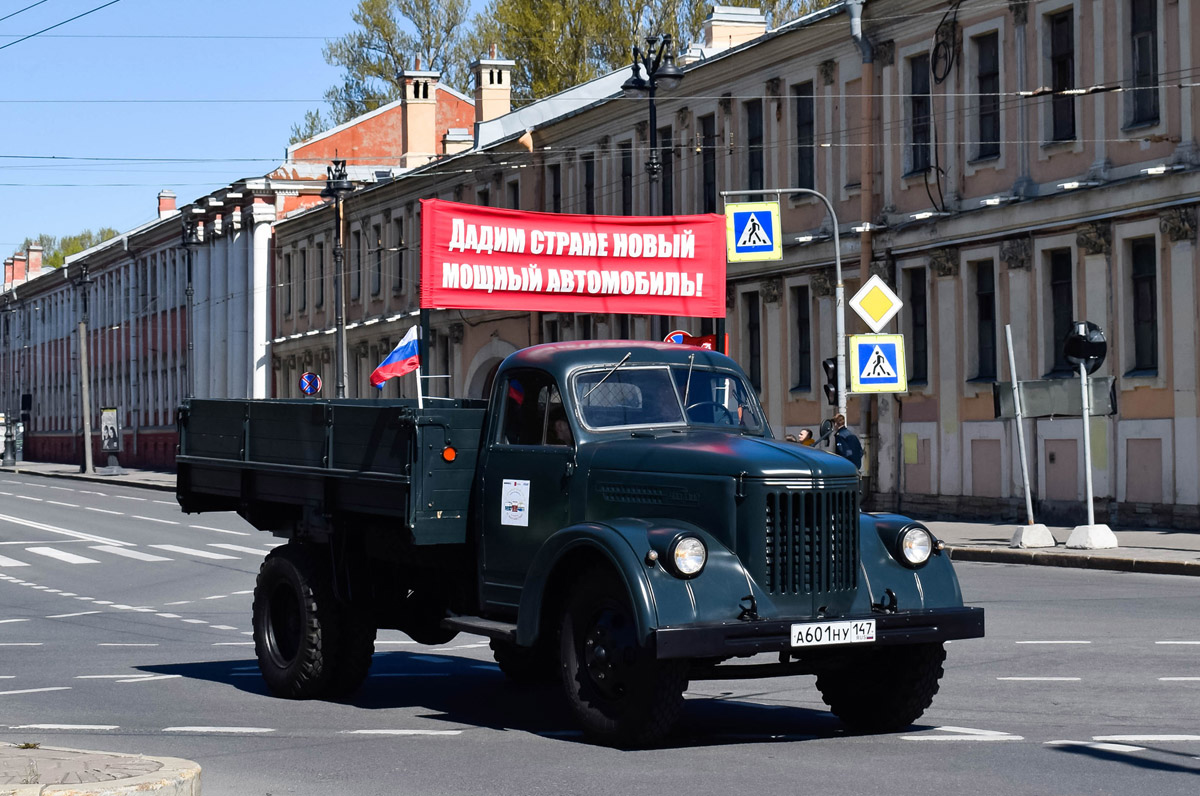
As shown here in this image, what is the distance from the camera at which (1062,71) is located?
107 ft

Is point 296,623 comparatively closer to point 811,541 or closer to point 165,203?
point 811,541

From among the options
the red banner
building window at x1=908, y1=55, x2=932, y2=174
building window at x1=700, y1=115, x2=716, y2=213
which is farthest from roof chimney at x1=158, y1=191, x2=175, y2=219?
the red banner

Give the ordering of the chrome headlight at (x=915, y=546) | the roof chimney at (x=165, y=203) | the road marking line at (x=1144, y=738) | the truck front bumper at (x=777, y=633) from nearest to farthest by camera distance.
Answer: the truck front bumper at (x=777, y=633)
the road marking line at (x=1144, y=738)
the chrome headlight at (x=915, y=546)
the roof chimney at (x=165, y=203)

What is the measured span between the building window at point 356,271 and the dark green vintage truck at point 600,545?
2137 inches

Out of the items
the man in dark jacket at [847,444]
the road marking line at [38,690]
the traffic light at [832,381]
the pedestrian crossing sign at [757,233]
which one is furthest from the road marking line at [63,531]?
the road marking line at [38,690]

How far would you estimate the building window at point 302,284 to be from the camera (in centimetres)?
7262

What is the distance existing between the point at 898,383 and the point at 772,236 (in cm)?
Answer: 415

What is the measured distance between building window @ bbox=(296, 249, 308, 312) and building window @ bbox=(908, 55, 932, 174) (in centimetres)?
3964

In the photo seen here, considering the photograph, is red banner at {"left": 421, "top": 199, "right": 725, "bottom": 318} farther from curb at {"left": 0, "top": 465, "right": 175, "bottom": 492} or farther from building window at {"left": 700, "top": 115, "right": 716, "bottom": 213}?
curb at {"left": 0, "top": 465, "right": 175, "bottom": 492}

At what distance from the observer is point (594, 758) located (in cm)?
945

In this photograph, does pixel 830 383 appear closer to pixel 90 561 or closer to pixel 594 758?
pixel 90 561

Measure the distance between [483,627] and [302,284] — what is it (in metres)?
63.4

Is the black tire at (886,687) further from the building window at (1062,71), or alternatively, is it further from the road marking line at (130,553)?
the building window at (1062,71)

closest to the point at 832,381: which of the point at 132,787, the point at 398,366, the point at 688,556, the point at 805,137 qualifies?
the point at 805,137
